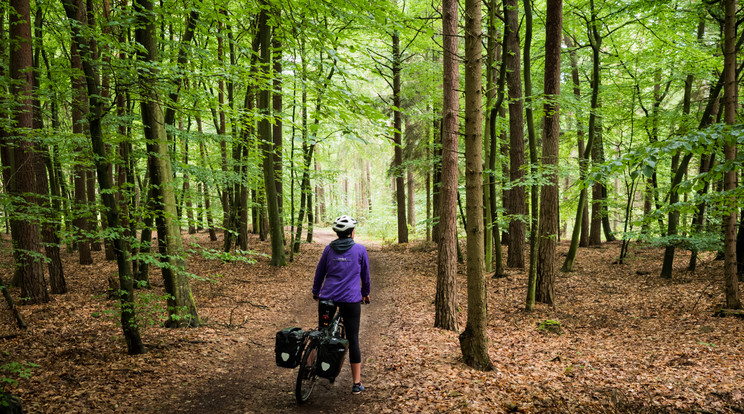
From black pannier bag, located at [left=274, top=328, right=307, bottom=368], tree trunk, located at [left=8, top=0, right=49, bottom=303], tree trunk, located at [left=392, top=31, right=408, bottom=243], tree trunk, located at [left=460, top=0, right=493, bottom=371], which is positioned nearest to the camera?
black pannier bag, located at [left=274, top=328, right=307, bottom=368]

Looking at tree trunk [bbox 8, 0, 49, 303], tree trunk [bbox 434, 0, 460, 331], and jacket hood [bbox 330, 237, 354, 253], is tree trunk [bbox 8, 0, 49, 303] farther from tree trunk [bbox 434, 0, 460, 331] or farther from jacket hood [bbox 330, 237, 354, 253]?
tree trunk [bbox 434, 0, 460, 331]

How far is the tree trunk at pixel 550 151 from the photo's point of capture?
818 centimetres

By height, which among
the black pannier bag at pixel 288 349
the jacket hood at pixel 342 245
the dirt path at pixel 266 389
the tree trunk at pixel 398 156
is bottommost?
the dirt path at pixel 266 389

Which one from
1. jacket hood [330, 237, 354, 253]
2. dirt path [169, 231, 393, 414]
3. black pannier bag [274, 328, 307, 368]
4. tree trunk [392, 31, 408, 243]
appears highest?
tree trunk [392, 31, 408, 243]

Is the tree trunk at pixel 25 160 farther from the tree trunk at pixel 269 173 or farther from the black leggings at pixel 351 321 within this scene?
the black leggings at pixel 351 321

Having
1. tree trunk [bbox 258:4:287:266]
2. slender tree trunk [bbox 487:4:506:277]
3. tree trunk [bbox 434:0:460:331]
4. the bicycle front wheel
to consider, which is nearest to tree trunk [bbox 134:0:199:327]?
the bicycle front wheel

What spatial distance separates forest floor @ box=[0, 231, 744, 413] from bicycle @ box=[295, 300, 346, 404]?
0.70ft

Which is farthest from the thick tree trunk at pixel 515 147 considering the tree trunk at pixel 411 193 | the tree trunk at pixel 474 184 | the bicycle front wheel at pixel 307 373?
the tree trunk at pixel 411 193

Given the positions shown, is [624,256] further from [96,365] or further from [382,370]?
[96,365]

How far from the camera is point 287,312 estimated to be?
30.8 feet

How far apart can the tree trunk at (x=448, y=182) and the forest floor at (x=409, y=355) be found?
537mm

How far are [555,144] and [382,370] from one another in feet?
21.0

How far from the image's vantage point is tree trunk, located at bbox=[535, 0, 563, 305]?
8.18m

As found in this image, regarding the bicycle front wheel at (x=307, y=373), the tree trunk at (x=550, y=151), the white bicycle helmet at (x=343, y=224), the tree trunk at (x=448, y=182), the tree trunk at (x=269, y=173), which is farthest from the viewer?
the tree trunk at (x=269, y=173)
